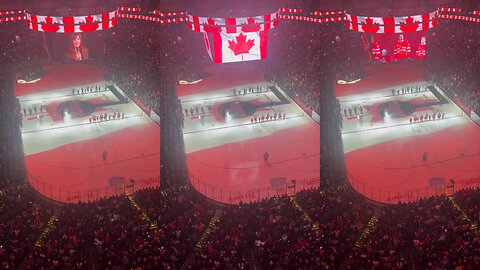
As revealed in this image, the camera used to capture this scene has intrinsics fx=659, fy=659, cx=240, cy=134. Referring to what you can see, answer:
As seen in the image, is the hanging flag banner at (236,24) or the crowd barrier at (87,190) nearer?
the crowd barrier at (87,190)

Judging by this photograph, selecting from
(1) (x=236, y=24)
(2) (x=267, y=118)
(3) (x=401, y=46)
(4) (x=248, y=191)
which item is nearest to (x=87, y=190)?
(4) (x=248, y=191)

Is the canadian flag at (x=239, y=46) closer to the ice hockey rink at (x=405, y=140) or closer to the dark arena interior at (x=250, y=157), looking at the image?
the dark arena interior at (x=250, y=157)

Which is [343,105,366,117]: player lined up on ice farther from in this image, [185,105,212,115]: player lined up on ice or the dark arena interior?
[185,105,212,115]: player lined up on ice

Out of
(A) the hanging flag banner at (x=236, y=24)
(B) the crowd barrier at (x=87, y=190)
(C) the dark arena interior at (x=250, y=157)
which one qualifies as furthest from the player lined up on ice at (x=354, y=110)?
(B) the crowd barrier at (x=87, y=190)

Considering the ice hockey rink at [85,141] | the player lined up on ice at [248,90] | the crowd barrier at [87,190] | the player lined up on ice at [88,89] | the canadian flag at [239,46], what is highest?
the canadian flag at [239,46]

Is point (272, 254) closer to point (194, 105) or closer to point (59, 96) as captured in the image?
point (194, 105)

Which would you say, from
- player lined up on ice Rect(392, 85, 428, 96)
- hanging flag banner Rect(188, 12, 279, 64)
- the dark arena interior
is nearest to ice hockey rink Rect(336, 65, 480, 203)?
player lined up on ice Rect(392, 85, 428, 96)
